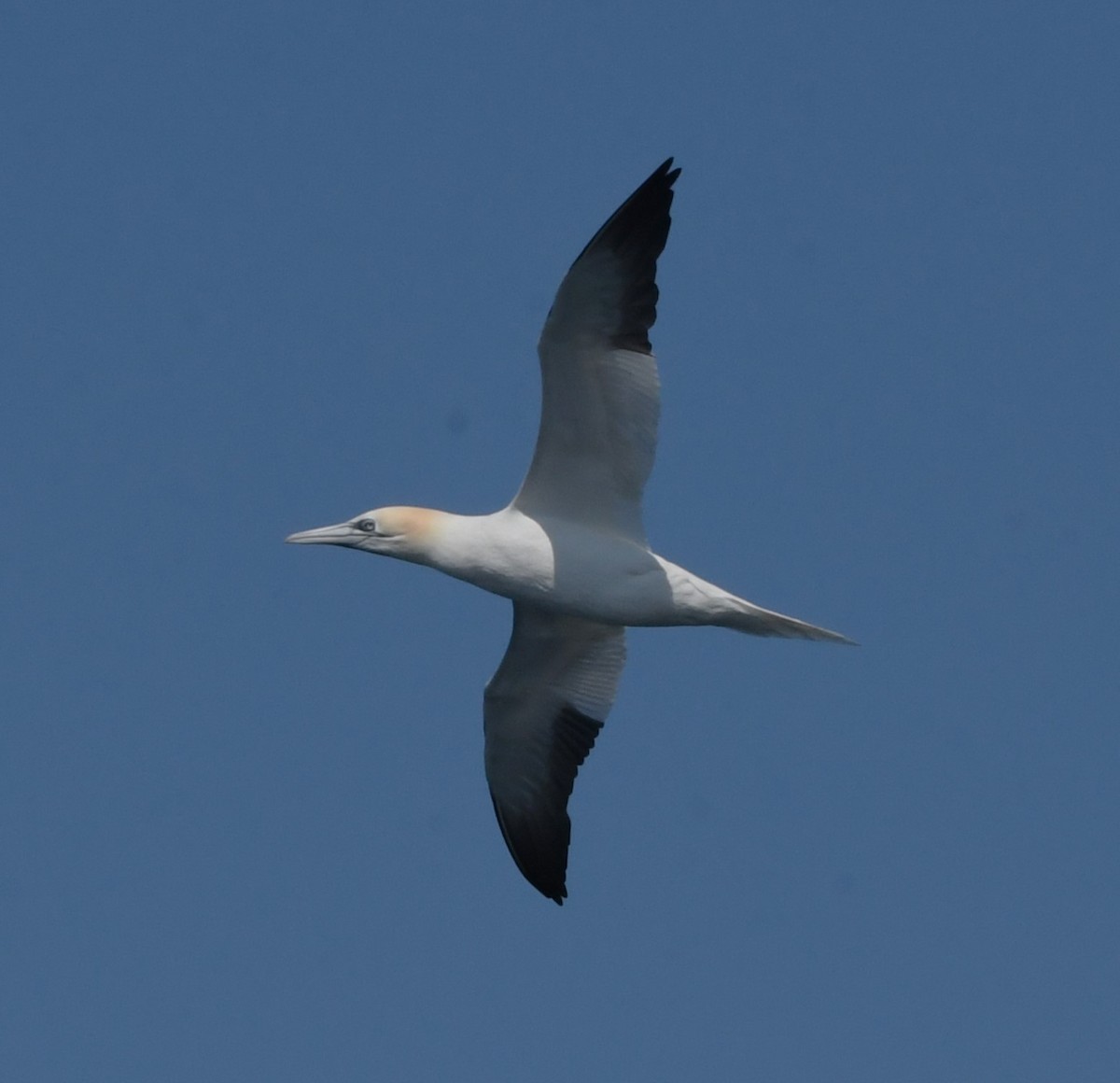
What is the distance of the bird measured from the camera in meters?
14.3

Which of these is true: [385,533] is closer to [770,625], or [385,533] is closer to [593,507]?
[593,507]

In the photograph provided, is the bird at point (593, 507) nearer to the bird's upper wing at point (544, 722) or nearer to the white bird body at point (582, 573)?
the white bird body at point (582, 573)

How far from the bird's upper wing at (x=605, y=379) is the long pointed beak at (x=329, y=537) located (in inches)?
46.4

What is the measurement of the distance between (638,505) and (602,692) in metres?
2.01

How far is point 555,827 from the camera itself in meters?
16.9

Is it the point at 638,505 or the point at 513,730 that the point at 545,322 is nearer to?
the point at 638,505

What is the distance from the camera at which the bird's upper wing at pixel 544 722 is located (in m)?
16.5

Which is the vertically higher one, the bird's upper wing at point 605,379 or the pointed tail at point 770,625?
the bird's upper wing at point 605,379

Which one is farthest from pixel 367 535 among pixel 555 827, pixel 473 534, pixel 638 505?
pixel 555 827

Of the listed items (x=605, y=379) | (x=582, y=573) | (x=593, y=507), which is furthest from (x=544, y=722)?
(x=605, y=379)

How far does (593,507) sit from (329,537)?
1.80 meters

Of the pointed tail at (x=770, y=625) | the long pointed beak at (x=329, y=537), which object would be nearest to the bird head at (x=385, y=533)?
the long pointed beak at (x=329, y=537)

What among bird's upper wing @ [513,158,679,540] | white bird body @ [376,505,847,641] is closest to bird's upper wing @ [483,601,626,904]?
white bird body @ [376,505,847,641]

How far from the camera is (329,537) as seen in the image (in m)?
15.6
